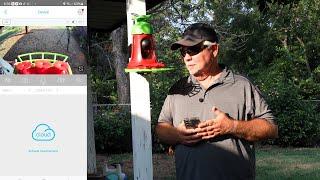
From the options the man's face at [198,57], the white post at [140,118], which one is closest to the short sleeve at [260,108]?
the man's face at [198,57]

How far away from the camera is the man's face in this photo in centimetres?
288

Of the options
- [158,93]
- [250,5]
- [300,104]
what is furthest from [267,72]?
[158,93]

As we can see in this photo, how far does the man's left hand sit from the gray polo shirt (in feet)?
0.32

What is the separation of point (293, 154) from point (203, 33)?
995cm

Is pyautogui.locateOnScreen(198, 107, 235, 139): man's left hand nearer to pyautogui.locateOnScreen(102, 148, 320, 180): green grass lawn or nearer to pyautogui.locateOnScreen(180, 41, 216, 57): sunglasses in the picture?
pyautogui.locateOnScreen(180, 41, 216, 57): sunglasses

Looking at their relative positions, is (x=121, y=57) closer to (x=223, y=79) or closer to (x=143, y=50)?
(x=143, y=50)

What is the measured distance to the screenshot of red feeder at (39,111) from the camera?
277 centimetres

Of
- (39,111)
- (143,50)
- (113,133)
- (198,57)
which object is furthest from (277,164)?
(39,111)

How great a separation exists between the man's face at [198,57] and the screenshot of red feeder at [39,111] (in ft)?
1.83

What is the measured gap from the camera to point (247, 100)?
2898 millimetres

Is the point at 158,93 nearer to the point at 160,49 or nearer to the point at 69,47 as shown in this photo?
the point at 160,49

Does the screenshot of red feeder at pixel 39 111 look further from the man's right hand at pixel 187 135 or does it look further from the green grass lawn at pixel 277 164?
the green grass lawn at pixel 277 164

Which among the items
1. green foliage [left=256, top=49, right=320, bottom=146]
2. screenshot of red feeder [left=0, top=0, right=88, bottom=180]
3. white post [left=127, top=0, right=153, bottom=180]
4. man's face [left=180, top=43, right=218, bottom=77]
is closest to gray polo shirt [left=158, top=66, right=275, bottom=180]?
man's face [left=180, top=43, right=218, bottom=77]

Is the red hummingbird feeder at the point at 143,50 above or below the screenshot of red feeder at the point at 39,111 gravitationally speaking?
above
